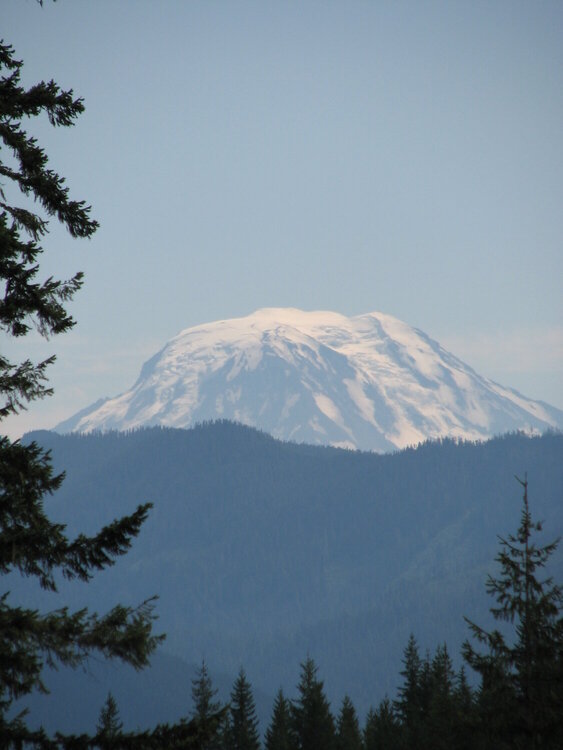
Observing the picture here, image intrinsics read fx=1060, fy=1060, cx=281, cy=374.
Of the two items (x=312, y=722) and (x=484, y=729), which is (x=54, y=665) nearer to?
(x=484, y=729)

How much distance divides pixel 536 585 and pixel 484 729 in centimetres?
351

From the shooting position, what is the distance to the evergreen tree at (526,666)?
2362 centimetres

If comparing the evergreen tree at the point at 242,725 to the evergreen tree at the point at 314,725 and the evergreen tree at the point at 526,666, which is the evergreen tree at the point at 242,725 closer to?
the evergreen tree at the point at 314,725

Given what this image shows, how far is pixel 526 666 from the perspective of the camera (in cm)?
2448

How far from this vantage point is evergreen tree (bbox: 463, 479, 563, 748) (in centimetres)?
2362

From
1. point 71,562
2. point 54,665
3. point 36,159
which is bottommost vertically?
point 54,665

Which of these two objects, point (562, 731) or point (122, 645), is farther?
point (562, 731)

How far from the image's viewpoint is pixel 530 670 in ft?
80.0

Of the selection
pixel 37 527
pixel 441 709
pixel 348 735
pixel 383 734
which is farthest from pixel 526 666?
pixel 348 735

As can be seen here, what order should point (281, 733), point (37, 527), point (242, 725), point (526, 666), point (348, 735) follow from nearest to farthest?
point (37, 527)
point (526, 666)
point (281, 733)
point (242, 725)
point (348, 735)

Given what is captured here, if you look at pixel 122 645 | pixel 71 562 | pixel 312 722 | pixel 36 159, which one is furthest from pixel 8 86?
pixel 312 722

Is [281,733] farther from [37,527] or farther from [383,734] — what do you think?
[37,527]

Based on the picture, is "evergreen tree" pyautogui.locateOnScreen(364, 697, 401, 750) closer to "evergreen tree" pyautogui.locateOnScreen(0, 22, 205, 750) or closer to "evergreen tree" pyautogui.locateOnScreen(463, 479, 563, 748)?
"evergreen tree" pyautogui.locateOnScreen(463, 479, 563, 748)

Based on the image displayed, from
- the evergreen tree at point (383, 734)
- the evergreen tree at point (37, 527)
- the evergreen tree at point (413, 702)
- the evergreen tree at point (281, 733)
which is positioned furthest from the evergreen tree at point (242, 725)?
the evergreen tree at point (37, 527)
